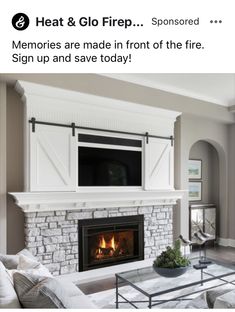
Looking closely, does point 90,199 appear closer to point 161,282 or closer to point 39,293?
point 161,282

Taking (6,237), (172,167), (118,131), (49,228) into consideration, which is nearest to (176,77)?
(118,131)

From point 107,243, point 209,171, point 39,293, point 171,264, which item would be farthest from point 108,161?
point 209,171

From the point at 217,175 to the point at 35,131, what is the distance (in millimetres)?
4166

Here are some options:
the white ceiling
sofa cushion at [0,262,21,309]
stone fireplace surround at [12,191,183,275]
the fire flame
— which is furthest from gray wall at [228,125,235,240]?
sofa cushion at [0,262,21,309]

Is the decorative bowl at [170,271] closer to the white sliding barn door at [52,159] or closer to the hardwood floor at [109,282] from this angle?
the hardwood floor at [109,282]

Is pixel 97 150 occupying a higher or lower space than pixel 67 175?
higher

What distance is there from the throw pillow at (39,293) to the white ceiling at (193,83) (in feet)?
9.90

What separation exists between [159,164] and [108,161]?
959mm

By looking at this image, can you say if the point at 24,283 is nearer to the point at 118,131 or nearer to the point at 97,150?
the point at 97,150

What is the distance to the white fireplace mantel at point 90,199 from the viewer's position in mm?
3211

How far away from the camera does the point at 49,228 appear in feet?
11.1

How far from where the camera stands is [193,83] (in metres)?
4.30

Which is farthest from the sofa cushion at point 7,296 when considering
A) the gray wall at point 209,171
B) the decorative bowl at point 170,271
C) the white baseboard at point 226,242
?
the white baseboard at point 226,242

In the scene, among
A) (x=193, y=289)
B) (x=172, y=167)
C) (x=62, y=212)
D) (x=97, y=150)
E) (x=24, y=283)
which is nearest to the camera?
(x=24, y=283)
